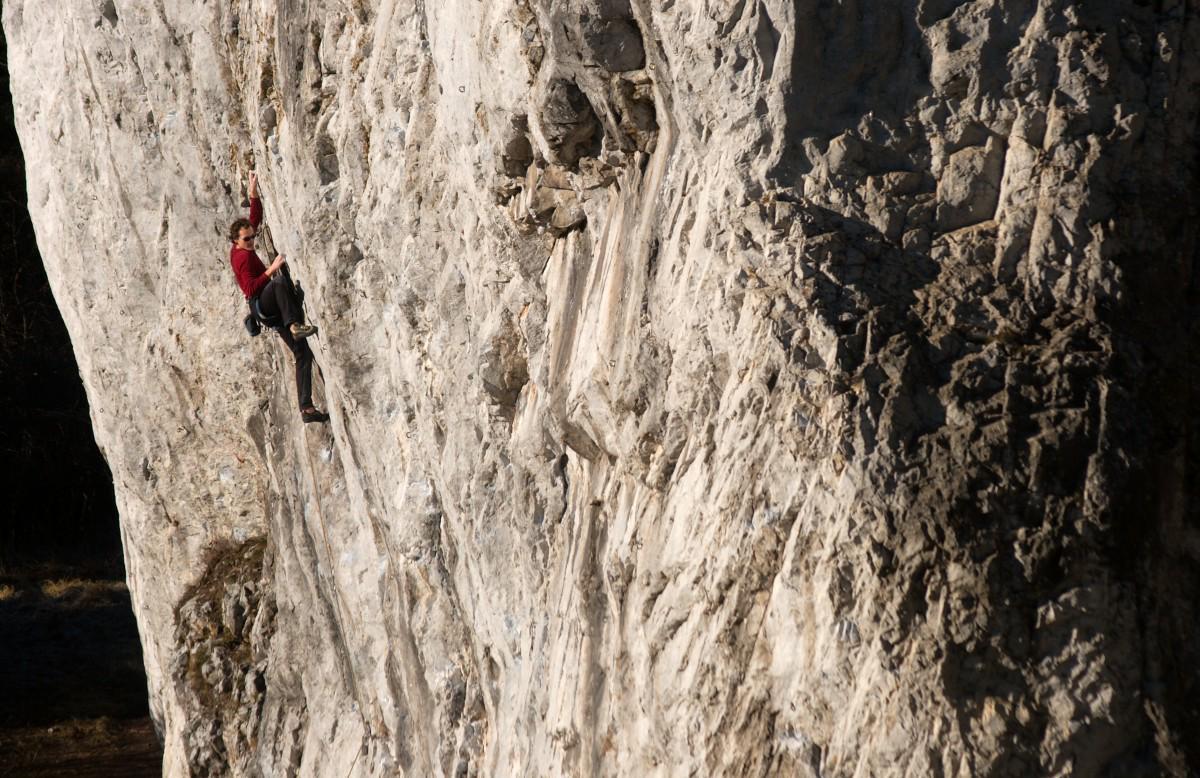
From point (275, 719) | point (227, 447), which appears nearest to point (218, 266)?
point (227, 447)

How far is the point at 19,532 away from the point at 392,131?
15.5 meters

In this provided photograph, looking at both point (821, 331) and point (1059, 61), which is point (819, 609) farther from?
point (1059, 61)

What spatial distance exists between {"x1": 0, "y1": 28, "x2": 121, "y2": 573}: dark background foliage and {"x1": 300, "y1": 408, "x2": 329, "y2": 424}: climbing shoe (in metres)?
11.7

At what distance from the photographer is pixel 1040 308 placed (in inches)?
138

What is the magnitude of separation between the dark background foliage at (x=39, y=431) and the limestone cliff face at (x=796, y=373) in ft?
46.8

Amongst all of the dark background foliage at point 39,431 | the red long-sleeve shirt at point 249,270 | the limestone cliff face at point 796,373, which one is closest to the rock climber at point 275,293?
the red long-sleeve shirt at point 249,270

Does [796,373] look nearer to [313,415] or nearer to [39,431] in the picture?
[313,415]

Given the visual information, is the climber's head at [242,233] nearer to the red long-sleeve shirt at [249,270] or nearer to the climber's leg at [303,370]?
the red long-sleeve shirt at [249,270]

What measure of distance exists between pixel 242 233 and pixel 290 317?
2.40 ft

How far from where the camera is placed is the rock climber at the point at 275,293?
7844 millimetres

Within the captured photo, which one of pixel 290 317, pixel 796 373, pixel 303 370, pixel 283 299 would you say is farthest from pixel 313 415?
Result: pixel 796 373

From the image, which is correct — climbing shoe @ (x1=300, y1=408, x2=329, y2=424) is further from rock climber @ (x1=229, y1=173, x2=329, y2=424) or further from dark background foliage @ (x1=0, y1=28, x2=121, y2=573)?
dark background foliage @ (x1=0, y1=28, x2=121, y2=573)

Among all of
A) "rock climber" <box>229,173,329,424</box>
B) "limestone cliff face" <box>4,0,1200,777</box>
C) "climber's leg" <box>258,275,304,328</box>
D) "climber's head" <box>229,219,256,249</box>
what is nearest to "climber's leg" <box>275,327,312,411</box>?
"rock climber" <box>229,173,329,424</box>

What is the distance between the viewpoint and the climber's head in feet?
26.5
